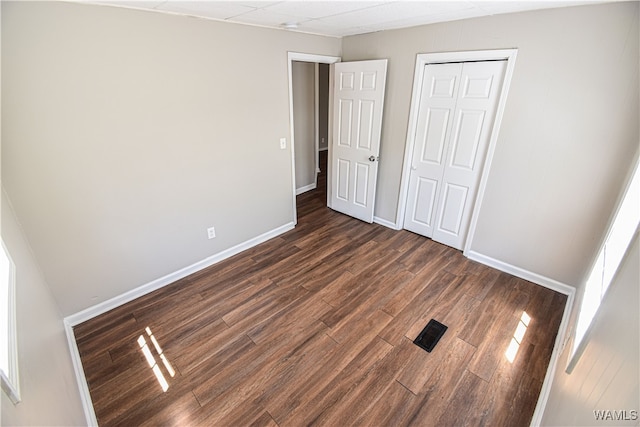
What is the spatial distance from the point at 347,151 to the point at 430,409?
2.95 m

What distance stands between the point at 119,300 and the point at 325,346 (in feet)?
6.05

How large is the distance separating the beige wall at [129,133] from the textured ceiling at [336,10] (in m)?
0.16

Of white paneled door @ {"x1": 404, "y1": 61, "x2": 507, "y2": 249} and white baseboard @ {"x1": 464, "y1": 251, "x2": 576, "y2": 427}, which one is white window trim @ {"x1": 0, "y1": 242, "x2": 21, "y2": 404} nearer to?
white baseboard @ {"x1": 464, "y1": 251, "x2": 576, "y2": 427}

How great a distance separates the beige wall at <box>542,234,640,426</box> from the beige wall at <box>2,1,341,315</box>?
9.35 feet

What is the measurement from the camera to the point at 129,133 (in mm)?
2201

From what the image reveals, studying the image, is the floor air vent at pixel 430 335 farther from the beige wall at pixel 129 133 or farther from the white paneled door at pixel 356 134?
the beige wall at pixel 129 133

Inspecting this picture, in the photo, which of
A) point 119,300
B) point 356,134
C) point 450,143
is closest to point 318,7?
point 356,134

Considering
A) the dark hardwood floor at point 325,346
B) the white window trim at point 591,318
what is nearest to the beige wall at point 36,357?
the dark hardwood floor at point 325,346

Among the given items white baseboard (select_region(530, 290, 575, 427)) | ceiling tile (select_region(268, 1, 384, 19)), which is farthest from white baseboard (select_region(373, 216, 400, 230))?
ceiling tile (select_region(268, 1, 384, 19))

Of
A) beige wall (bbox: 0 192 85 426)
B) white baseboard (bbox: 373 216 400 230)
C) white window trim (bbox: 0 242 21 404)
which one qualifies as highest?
white window trim (bbox: 0 242 21 404)

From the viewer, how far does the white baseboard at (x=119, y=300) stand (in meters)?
1.73

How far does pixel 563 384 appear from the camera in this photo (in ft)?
4.59

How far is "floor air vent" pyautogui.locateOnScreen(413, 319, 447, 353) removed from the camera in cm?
212

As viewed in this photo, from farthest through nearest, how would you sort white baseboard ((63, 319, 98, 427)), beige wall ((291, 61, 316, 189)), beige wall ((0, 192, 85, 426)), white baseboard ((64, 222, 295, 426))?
beige wall ((291, 61, 316, 189)) < white baseboard ((64, 222, 295, 426)) < white baseboard ((63, 319, 98, 427)) < beige wall ((0, 192, 85, 426))
